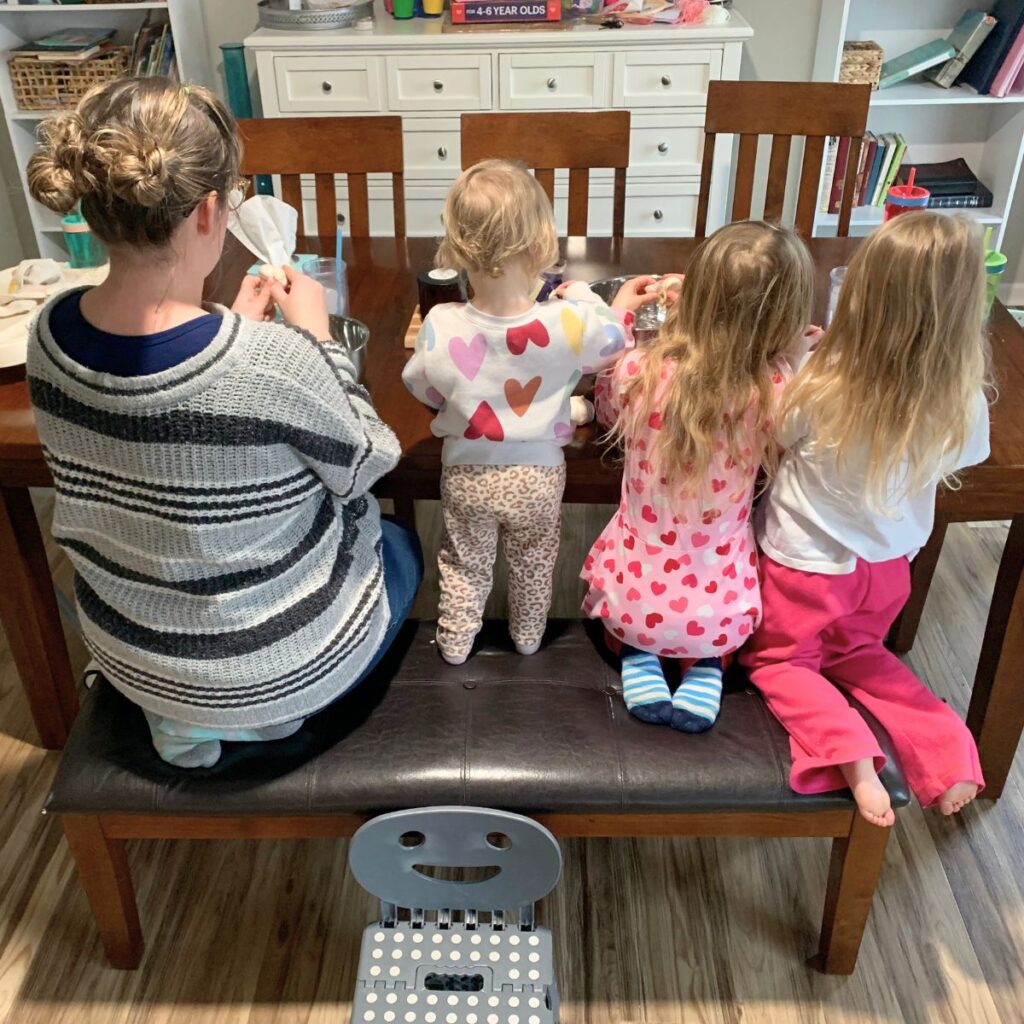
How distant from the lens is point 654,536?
1477 mm

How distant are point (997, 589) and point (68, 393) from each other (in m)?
1.42

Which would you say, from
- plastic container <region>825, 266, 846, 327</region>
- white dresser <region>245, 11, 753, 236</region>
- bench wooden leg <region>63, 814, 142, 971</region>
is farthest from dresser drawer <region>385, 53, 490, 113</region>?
bench wooden leg <region>63, 814, 142, 971</region>

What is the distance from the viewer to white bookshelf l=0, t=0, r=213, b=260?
3.16m

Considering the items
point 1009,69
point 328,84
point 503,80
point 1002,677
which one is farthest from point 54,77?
point 1002,677

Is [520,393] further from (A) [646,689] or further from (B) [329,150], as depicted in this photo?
(B) [329,150]

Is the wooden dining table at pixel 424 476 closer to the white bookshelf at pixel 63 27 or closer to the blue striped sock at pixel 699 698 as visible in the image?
the blue striped sock at pixel 699 698

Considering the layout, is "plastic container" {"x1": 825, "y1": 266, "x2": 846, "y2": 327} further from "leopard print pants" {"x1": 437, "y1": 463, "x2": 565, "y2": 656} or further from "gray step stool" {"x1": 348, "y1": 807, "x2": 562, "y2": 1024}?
"gray step stool" {"x1": 348, "y1": 807, "x2": 562, "y2": 1024}

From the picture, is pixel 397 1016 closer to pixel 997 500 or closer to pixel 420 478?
pixel 420 478

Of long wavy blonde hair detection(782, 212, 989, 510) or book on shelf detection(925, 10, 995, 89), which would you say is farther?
book on shelf detection(925, 10, 995, 89)

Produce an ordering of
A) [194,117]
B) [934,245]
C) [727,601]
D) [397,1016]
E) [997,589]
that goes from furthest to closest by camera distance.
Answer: [997,589] < [727,601] < [397,1016] < [934,245] < [194,117]

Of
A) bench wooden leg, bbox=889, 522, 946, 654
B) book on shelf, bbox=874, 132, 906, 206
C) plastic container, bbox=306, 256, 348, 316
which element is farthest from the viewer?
book on shelf, bbox=874, 132, 906, 206

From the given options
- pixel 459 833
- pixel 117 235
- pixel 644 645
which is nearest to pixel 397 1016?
pixel 459 833

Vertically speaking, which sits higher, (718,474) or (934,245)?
(934,245)

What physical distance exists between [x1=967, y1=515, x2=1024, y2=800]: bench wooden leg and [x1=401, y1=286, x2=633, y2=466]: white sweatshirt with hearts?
73 cm
